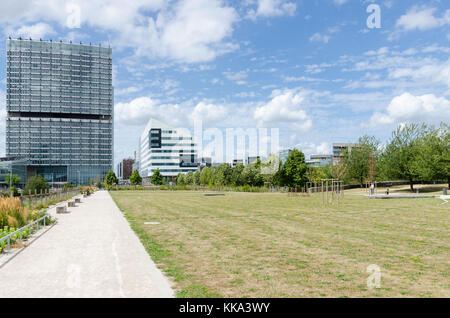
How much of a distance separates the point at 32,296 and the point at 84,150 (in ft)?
538

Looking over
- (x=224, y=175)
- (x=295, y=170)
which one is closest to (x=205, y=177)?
(x=224, y=175)

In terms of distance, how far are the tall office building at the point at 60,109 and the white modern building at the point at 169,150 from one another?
19732 mm

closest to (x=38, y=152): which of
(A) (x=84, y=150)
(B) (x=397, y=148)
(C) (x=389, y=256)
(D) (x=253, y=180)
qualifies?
(A) (x=84, y=150)

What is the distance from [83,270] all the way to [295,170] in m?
64.3

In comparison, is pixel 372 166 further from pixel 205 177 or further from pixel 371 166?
pixel 205 177

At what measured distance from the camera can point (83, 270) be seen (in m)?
8.35

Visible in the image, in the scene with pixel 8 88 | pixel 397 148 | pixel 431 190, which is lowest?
pixel 431 190

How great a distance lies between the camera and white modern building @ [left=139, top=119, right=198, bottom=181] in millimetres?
160250

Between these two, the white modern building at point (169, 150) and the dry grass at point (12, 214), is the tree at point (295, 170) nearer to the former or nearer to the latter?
the dry grass at point (12, 214)

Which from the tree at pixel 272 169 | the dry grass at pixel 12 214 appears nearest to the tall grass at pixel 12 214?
the dry grass at pixel 12 214

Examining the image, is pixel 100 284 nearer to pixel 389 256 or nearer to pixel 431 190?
pixel 389 256

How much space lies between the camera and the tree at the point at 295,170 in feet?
229

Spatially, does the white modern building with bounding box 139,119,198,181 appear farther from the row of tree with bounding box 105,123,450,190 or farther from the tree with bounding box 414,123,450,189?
the tree with bounding box 414,123,450,189
